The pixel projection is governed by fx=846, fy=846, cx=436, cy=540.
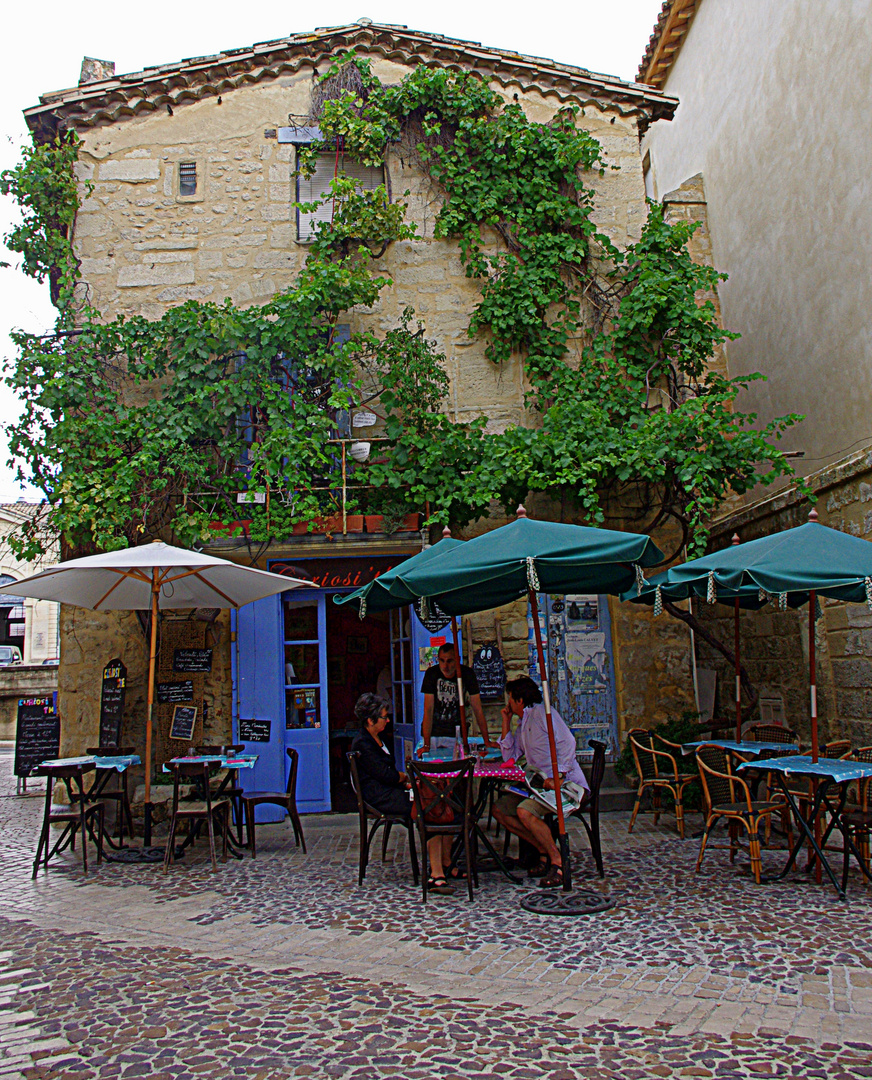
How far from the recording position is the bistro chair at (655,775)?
22.5 ft

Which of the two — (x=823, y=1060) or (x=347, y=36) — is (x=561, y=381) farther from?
(x=823, y=1060)

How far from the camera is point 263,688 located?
8594mm

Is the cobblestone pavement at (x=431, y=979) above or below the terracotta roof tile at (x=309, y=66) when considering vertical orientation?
below

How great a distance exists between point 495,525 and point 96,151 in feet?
20.7

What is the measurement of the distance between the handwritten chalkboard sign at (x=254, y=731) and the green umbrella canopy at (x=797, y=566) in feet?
14.7

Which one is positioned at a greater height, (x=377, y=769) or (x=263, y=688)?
(x=263, y=688)

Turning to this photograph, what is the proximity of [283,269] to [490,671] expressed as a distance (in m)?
5.02

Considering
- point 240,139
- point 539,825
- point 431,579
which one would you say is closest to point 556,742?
point 539,825

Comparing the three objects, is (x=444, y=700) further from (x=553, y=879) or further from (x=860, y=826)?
(x=860, y=826)

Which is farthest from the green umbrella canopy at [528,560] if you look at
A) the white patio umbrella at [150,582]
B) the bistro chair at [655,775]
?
the bistro chair at [655,775]

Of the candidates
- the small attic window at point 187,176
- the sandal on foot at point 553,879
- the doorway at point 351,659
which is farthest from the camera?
the doorway at point 351,659

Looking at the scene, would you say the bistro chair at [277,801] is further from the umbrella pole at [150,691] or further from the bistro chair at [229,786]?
the umbrella pole at [150,691]

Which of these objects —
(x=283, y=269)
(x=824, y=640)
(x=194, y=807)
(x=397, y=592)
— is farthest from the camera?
(x=283, y=269)

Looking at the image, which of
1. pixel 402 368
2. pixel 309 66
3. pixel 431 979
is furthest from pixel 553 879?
pixel 309 66
